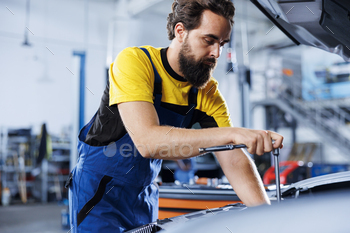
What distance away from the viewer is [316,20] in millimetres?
1175

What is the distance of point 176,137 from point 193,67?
1.20 ft

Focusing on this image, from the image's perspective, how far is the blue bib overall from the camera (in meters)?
1.07

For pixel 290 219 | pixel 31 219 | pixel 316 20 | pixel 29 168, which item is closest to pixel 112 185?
pixel 290 219

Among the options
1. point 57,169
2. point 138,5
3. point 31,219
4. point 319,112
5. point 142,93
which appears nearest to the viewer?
point 142,93

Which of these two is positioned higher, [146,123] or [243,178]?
[146,123]

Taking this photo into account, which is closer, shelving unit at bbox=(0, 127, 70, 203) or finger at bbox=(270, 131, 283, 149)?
finger at bbox=(270, 131, 283, 149)

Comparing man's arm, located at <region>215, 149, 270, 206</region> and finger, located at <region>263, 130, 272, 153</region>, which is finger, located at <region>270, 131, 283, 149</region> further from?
man's arm, located at <region>215, 149, 270, 206</region>

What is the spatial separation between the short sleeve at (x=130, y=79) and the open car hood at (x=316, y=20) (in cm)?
49

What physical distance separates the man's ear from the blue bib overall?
5.2 inches

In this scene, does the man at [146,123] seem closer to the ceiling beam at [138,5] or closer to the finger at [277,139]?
the finger at [277,139]

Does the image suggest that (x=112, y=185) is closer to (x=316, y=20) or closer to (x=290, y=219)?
(x=290, y=219)

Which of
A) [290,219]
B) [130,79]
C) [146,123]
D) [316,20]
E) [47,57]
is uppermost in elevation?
[47,57]

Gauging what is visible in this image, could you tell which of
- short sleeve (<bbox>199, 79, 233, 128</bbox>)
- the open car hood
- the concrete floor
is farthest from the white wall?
the open car hood

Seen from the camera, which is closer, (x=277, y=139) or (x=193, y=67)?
(x=277, y=139)
